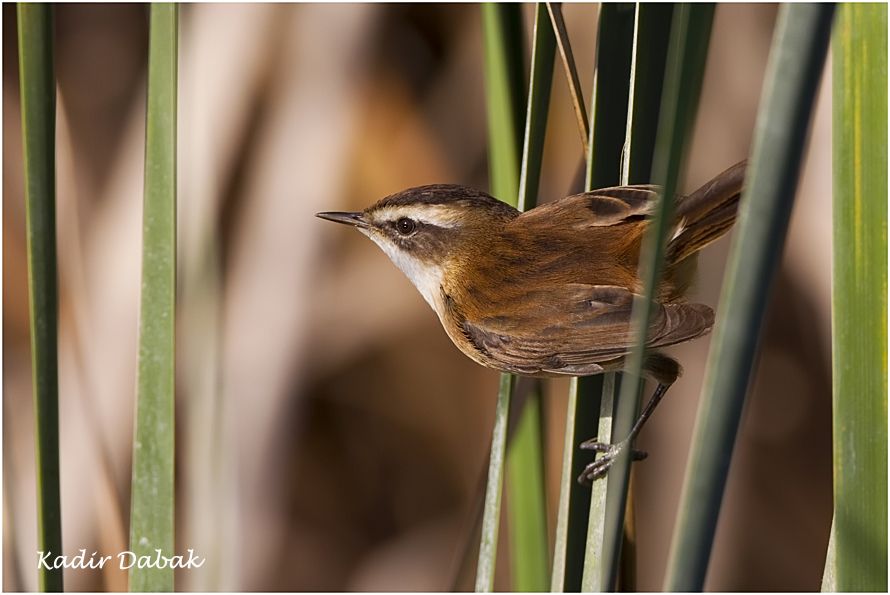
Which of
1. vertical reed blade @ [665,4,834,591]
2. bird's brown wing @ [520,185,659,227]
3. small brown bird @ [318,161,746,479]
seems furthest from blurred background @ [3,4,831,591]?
vertical reed blade @ [665,4,834,591]

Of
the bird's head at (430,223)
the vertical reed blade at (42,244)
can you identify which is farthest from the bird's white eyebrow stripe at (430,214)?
the vertical reed blade at (42,244)

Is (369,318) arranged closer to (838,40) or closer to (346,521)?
(346,521)

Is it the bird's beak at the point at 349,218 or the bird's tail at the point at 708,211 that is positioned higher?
the bird's tail at the point at 708,211

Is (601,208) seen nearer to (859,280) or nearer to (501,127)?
(501,127)

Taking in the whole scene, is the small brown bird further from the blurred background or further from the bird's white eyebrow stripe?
the blurred background

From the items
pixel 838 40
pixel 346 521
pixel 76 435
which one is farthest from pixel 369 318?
pixel 838 40

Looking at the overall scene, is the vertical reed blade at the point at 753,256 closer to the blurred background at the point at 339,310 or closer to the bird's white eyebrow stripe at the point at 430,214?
the bird's white eyebrow stripe at the point at 430,214

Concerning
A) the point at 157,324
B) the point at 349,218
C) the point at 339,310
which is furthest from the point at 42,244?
the point at 339,310

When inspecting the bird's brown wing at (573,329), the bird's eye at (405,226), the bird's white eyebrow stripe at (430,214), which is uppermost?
the bird's white eyebrow stripe at (430,214)
